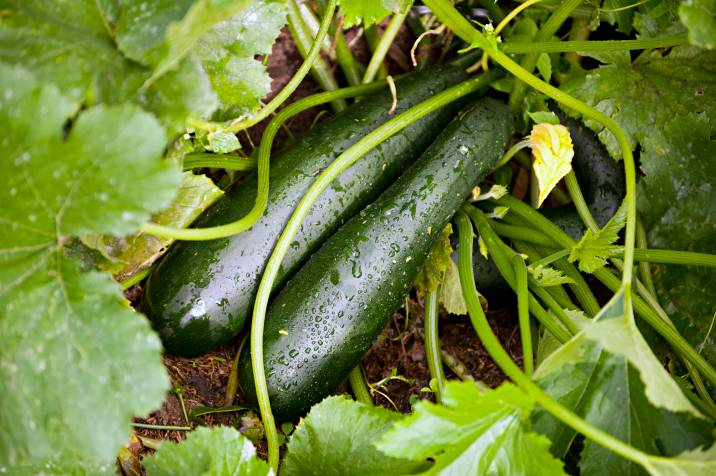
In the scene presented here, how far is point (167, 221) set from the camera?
1821 mm

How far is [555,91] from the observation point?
1.77 meters

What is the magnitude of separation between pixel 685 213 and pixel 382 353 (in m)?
1.01

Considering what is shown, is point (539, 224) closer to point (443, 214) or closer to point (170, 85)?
point (443, 214)

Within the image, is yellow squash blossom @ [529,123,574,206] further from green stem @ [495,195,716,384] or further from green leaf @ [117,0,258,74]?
green leaf @ [117,0,258,74]

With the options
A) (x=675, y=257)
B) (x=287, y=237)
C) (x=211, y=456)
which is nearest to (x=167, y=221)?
(x=287, y=237)

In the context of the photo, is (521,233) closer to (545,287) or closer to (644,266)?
(545,287)

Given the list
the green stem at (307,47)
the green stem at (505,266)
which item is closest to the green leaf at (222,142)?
the green stem at (307,47)

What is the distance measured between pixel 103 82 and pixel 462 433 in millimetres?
1029

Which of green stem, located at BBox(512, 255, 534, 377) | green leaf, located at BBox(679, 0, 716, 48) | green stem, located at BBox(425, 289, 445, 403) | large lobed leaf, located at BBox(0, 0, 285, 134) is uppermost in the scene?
large lobed leaf, located at BBox(0, 0, 285, 134)

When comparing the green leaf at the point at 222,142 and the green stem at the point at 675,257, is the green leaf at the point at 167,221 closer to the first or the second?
the green leaf at the point at 222,142

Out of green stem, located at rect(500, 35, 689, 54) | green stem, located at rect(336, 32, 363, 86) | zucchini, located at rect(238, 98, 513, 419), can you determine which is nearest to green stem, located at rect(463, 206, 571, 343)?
zucchini, located at rect(238, 98, 513, 419)

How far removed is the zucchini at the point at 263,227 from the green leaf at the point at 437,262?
23 cm

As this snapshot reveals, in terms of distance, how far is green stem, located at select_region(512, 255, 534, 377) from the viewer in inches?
60.8

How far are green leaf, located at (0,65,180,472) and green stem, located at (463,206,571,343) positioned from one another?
1005mm
